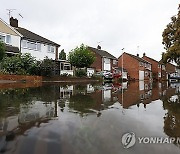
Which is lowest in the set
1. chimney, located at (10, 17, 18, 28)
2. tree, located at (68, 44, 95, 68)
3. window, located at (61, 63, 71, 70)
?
window, located at (61, 63, 71, 70)

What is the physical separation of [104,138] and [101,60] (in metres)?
61.3

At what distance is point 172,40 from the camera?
32188 mm

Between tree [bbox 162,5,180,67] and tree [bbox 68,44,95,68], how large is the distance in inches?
576

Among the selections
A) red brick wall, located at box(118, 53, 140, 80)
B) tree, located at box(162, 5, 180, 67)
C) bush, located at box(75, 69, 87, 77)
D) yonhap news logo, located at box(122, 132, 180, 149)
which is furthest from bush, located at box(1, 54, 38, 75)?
red brick wall, located at box(118, 53, 140, 80)

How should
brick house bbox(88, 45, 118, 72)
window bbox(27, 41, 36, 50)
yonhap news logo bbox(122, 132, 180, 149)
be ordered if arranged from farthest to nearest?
brick house bbox(88, 45, 118, 72) < window bbox(27, 41, 36, 50) < yonhap news logo bbox(122, 132, 180, 149)

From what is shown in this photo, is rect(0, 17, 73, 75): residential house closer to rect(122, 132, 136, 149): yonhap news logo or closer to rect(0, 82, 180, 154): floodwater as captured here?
rect(0, 82, 180, 154): floodwater

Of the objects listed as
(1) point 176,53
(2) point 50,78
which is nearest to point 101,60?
(2) point 50,78

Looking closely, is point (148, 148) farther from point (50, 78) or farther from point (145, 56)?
point (145, 56)

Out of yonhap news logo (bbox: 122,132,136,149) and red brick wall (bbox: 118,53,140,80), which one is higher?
red brick wall (bbox: 118,53,140,80)

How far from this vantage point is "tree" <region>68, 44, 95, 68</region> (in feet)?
140

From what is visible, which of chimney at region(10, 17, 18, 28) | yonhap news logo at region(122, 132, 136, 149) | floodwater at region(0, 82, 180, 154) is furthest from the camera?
chimney at region(10, 17, 18, 28)

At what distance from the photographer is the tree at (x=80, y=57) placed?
42.6 meters

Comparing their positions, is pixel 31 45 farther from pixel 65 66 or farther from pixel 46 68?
pixel 46 68

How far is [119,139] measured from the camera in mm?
5320
